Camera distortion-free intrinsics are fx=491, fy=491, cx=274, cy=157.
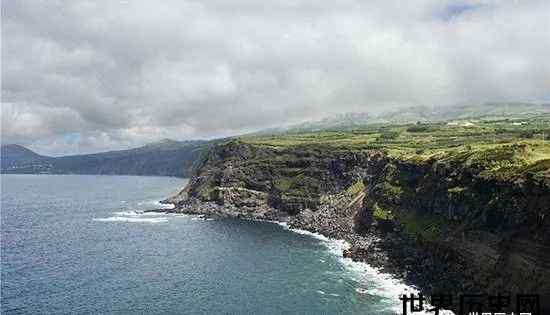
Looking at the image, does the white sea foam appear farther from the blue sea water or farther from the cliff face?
the cliff face

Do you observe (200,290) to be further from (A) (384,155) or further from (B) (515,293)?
(A) (384,155)

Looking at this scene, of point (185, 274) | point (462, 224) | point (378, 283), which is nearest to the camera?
point (378, 283)

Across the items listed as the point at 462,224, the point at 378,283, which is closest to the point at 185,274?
the point at 378,283

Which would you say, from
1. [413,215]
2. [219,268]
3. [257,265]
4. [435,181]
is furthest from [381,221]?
[219,268]

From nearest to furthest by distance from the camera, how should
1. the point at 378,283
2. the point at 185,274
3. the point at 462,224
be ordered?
the point at 378,283
the point at 462,224
the point at 185,274

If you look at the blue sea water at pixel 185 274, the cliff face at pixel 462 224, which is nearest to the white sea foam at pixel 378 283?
the blue sea water at pixel 185 274

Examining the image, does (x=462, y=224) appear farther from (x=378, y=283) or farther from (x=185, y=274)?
(x=185, y=274)

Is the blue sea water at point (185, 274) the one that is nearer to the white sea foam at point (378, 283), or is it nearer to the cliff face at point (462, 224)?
the white sea foam at point (378, 283)

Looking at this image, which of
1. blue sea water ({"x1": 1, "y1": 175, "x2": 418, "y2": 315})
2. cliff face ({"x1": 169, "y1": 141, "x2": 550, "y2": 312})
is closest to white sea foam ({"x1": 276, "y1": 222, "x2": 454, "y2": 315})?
blue sea water ({"x1": 1, "y1": 175, "x2": 418, "y2": 315})
